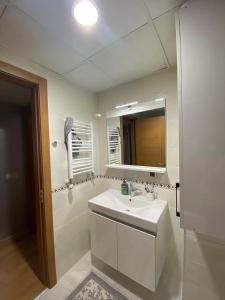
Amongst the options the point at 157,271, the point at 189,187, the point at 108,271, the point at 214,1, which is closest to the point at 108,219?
the point at 157,271

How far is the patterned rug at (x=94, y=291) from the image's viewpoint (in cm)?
139

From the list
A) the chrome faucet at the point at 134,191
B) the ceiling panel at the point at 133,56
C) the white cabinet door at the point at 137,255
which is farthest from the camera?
the chrome faucet at the point at 134,191

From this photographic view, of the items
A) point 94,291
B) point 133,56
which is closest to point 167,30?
point 133,56

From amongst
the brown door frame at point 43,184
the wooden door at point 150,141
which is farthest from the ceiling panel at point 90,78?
the wooden door at point 150,141

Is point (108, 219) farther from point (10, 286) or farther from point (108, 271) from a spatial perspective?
point (10, 286)

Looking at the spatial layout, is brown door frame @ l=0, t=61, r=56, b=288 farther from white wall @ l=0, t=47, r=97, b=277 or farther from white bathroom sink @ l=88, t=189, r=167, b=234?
white bathroom sink @ l=88, t=189, r=167, b=234

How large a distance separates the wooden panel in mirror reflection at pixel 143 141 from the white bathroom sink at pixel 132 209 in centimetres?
41

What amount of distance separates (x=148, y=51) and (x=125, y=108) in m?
0.68

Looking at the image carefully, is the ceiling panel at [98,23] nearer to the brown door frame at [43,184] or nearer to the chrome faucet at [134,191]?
the brown door frame at [43,184]

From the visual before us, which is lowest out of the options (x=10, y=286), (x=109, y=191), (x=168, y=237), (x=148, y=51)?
(x=10, y=286)

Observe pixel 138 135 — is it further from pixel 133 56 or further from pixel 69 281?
pixel 69 281

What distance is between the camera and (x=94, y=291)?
Answer: 145 centimetres

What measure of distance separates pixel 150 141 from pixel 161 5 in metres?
1.10

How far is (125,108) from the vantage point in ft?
5.85
